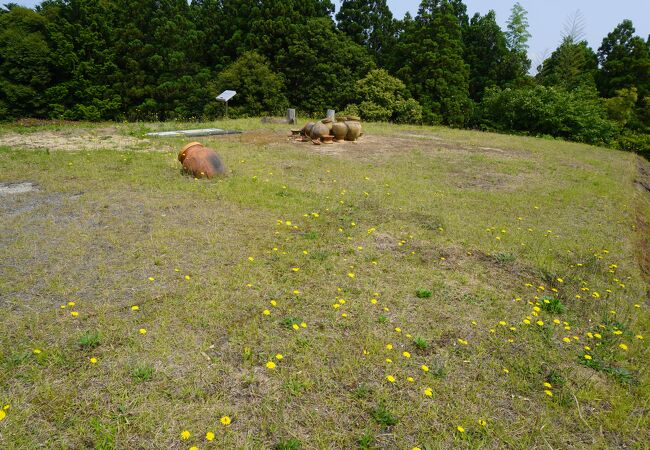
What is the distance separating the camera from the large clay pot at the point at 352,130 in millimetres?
11438

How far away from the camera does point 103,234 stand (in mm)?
4434

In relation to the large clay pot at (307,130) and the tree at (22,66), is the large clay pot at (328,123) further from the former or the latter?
the tree at (22,66)

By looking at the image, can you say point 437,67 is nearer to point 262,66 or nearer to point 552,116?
point 552,116

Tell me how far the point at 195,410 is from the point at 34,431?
2.66 ft

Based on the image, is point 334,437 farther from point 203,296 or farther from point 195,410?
point 203,296

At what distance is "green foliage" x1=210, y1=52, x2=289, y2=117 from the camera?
2072 cm

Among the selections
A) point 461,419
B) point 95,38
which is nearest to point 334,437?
point 461,419

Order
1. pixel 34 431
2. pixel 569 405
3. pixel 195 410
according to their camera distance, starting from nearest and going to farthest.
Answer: pixel 34 431 < pixel 195 410 < pixel 569 405

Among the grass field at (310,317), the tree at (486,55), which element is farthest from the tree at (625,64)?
the grass field at (310,317)

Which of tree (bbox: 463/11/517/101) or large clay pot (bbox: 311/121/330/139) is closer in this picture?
large clay pot (bbox: 311/121/330/139)

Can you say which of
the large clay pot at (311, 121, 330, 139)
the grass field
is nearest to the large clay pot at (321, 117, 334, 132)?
the large clay pot at (311, 121, 330, 139)

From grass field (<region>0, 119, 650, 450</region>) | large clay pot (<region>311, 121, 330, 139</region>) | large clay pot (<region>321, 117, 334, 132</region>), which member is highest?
large clay pot (<region>321, 117, 334, 132</region>)

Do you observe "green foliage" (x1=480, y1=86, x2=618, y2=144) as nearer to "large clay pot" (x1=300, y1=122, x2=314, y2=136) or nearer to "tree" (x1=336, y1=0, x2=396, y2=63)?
"tree" (x1=336, y1=0, x2=396, y2=63)

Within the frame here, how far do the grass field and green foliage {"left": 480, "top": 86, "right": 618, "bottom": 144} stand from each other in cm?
1400
